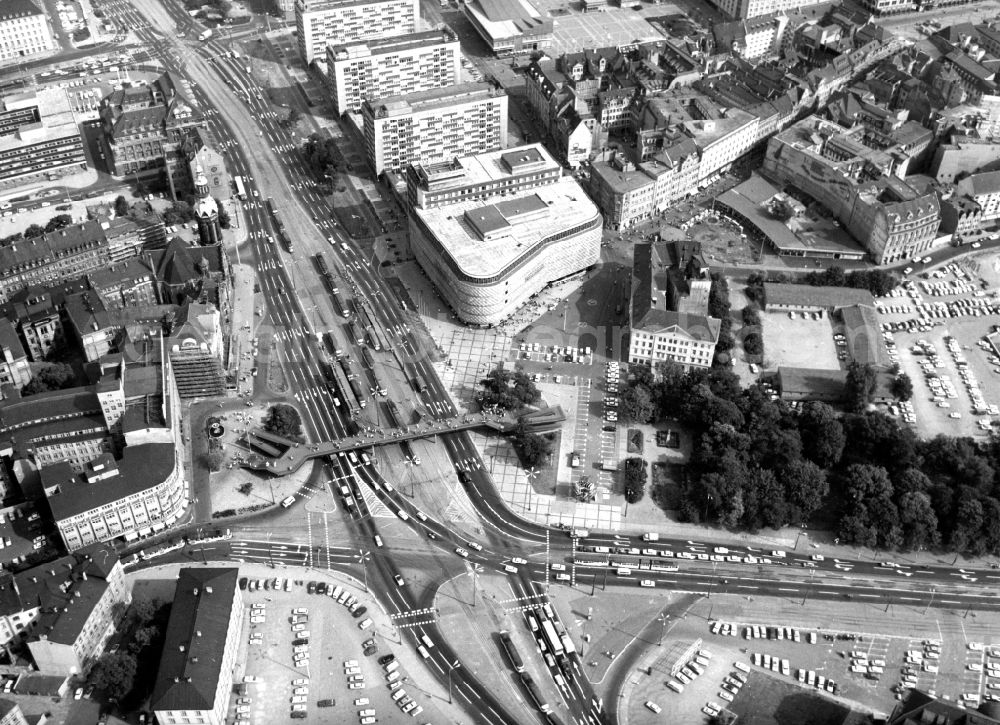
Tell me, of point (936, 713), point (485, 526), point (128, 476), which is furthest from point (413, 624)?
point (936, 713)

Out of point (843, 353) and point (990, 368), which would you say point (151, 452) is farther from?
point (990, 368)

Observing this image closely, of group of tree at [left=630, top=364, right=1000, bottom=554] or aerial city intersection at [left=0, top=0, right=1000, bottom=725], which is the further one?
group of tree at [left=630, top=364, right=1000, bottom=554]

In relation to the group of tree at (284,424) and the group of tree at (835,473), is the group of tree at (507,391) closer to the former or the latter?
the group of tree at (835,473)

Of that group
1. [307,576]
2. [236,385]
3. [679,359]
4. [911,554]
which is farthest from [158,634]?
Result: [911,554]

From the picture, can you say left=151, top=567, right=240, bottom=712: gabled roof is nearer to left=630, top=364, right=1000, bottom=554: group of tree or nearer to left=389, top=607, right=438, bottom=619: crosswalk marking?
left=389, top=607, right=438, bottom=619: crosswalk marking

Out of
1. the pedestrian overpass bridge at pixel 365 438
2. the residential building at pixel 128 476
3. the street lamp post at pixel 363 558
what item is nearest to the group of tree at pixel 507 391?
the pedestrian overpass bridge at pixel 365 438

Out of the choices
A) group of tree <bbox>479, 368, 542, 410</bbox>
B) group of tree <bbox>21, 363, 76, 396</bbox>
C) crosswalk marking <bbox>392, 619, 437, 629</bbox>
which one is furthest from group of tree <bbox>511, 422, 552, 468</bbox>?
group of tree <bbox>21, 363, 76, 396</bbox>
